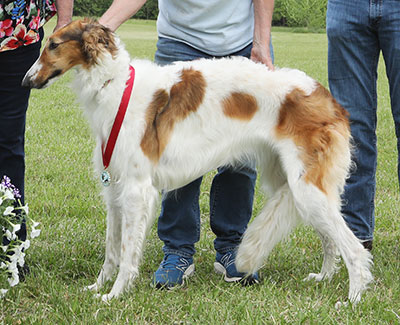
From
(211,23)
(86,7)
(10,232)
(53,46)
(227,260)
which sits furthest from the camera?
(86,7)

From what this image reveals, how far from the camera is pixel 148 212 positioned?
3.65 metres

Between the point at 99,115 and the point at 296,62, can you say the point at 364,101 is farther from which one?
the point at 296,62

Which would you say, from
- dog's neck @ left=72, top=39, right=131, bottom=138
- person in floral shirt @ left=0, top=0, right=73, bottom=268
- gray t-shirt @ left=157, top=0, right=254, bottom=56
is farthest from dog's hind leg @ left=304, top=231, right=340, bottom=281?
person in floral shirt @ left=0, top=0, right=73, bottom=268

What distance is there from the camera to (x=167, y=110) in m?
3.60

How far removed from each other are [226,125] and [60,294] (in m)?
1.40

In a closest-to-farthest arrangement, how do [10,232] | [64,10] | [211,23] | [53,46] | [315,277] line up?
[10,232]
[53,46]
[64,10]
[211,23]
[315,277]

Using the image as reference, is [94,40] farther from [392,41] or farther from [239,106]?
[392,41]

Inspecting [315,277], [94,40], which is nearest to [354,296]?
[315,277]

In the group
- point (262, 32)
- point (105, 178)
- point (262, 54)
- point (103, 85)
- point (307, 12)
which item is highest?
point (262, 32)

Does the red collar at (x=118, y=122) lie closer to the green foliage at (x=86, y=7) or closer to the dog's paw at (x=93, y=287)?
the green foliage at (x=86, y=7)

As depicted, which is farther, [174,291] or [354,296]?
[174,291]

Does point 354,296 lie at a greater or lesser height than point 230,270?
greater

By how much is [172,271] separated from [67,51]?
5.08ft

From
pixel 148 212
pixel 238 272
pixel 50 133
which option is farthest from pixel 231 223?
pixel 50 133
